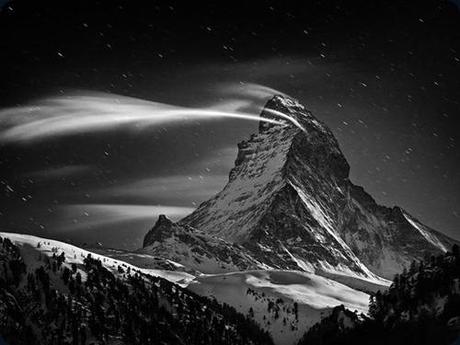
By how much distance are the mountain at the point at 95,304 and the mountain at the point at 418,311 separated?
22236mm

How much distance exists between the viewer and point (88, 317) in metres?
78.2

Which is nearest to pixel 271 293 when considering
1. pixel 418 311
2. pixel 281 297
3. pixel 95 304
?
pixel 281 297

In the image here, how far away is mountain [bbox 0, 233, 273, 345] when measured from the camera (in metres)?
73.9

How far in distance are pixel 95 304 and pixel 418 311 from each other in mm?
52218

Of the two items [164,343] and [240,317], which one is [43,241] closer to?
[240,317]

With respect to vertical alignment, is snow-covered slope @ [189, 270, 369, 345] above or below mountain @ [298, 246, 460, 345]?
below

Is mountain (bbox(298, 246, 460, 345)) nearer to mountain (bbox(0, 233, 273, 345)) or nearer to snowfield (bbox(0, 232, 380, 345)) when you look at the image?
mountain (bbox(0, 233, 273, 345))

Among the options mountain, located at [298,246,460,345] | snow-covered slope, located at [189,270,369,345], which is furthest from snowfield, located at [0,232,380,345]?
mountain, located at [298,246,460,345]

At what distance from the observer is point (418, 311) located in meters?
45.4

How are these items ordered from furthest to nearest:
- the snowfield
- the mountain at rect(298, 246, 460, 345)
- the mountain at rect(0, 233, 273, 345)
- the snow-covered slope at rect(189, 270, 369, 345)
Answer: the snow-covered slope at rect(189, 270, 369, 345) < the snowfield < the mountain at rect(0, 233, 273, 345) < the mountain at rect(298, 246, 460, 345)

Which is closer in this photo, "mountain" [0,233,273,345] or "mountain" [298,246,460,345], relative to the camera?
"mountain" [298,246,460,345]

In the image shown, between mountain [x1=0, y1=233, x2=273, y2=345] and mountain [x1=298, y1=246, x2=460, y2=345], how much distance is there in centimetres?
2224

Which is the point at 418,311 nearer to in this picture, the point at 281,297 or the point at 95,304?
the point at 95,304

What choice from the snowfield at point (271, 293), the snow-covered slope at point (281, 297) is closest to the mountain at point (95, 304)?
the snowfield at point (271, 293)
